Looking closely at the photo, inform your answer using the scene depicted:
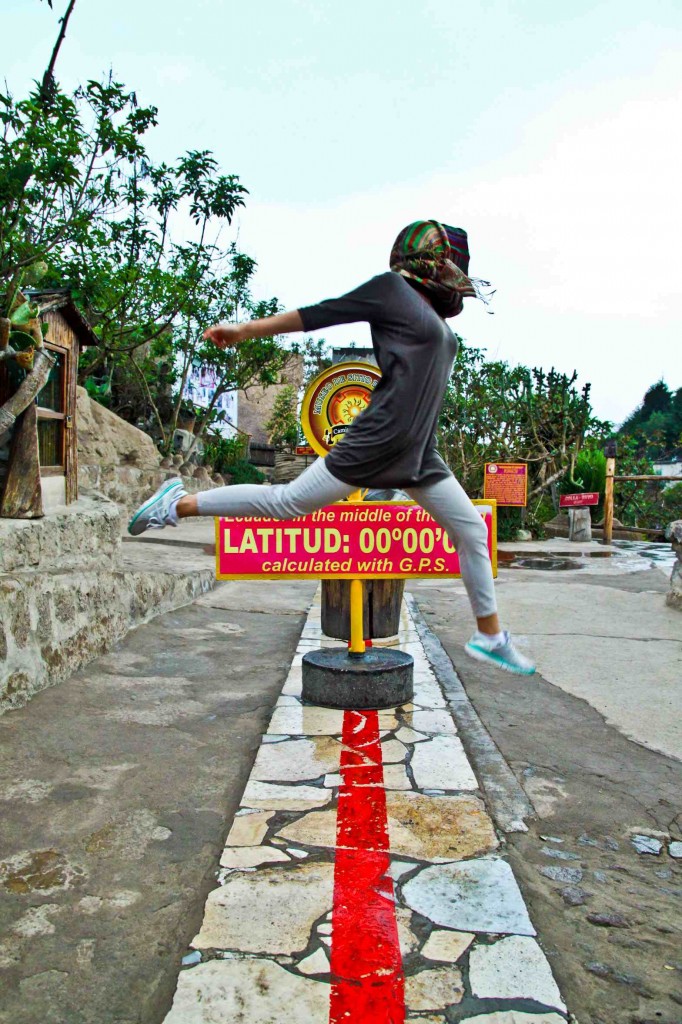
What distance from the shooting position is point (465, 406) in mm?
21875

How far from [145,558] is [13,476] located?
12.1ft

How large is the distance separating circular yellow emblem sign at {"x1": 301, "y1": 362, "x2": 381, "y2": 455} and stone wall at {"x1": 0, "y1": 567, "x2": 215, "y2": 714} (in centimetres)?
191

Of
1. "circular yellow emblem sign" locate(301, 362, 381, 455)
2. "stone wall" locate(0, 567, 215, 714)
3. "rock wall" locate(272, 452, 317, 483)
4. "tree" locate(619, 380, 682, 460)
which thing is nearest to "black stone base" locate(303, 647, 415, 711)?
"circular yellow emblem sign" locate(301, 362, 381, 455)

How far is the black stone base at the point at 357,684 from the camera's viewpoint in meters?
4.54

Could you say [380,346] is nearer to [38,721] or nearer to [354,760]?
[354,760]

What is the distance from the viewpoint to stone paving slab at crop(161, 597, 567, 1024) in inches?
80.4

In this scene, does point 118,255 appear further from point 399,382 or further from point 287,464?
point 287,464

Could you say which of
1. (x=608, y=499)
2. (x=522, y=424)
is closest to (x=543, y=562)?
(x=608, y=499)

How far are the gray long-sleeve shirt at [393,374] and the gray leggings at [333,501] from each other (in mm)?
88

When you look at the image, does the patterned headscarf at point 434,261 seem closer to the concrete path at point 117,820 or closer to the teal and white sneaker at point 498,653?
the teal and white sneaker at point 498,653

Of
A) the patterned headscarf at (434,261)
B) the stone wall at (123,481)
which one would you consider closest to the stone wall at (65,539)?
the patterned headscarf at (434,261)

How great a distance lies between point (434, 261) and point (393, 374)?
0.41m

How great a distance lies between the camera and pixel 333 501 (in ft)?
8.93

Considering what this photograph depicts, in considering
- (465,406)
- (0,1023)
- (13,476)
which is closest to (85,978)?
(0,1023)
